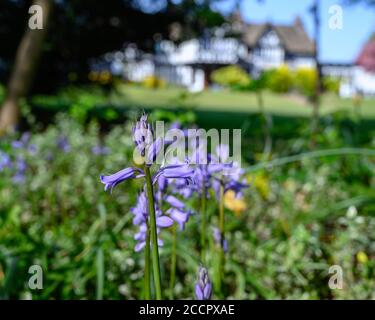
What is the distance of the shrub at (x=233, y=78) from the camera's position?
355 cm

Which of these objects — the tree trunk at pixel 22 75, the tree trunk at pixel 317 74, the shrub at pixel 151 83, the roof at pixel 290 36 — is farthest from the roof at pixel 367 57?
the tree trunk at pixel 317 74

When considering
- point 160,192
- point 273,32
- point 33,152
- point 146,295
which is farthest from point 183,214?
point 273,32

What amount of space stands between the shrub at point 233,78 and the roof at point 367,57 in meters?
7.37

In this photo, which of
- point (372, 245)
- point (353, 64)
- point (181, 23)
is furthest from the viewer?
point (353, 64)

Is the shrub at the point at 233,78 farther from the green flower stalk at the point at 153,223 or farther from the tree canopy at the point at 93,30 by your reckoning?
the green flower stalk at the point at 153,223

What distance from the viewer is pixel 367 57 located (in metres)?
37.2

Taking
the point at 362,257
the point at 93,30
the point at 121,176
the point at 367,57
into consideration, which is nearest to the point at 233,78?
the point at 362,257

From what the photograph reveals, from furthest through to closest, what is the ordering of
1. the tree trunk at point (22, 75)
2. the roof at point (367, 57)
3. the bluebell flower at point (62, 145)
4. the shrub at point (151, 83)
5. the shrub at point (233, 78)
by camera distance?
1. the roof at point (367, 57)
2. the shrub at point (151, 83)
3. the tree trunk at point (22, 75)
4. the bluebell flower at point (62, 145)
5. the shrub at point (233, 78)

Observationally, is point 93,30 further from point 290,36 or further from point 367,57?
point 290,36

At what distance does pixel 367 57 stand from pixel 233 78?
33417 mm

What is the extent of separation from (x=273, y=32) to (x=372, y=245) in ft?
183

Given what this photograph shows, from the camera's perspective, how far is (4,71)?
1106 cm

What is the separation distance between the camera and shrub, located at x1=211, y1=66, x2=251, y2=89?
3.55 metres
